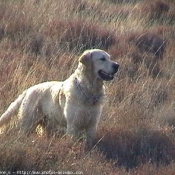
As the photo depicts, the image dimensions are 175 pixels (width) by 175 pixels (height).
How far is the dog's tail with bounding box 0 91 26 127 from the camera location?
6937 mm

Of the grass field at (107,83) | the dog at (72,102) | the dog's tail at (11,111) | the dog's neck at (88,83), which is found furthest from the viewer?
the dog's tail at (11,111)

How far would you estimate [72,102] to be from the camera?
664 cm

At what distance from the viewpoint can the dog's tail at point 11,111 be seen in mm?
6937

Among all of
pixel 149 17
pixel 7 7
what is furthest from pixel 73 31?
pixel 149 17

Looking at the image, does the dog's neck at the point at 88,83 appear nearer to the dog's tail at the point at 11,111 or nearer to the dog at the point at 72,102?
the dog at the point at 72,102

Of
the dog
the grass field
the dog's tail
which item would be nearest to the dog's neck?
the dog

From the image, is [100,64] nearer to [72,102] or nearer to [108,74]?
[108,74]

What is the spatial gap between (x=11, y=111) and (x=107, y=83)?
7.25ft

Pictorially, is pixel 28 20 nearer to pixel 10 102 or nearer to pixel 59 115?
pixel 10 102

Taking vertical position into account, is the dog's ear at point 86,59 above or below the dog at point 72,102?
above

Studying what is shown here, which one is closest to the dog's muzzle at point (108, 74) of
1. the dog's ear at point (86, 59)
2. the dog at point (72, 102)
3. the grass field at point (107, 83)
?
the dog at point (72, 102)

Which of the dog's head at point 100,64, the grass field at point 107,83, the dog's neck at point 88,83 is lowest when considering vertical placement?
the grass field at point 107,83

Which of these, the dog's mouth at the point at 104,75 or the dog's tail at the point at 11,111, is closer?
the dog's mouth at the point at 104,75

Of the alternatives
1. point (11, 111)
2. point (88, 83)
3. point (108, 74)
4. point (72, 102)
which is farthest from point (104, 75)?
point (11, 111)
